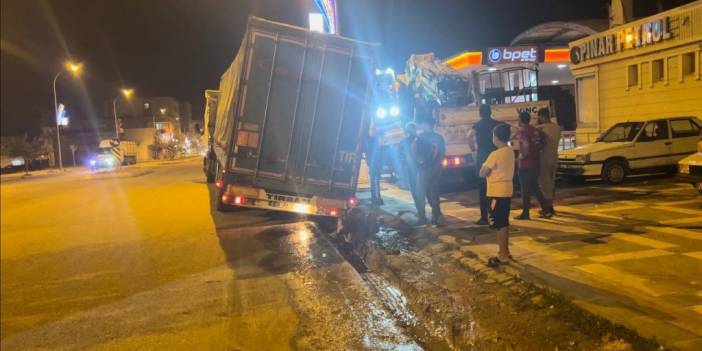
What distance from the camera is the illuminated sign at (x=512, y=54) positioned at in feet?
82.7

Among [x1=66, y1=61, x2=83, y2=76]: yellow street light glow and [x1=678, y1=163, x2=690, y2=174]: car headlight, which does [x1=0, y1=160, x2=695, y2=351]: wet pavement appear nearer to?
[x1=678, y1=163, x2=690, y2=174]: car headlight

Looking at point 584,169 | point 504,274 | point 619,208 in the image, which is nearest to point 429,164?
point 504,274

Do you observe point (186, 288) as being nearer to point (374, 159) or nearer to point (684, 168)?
point (374, 159)

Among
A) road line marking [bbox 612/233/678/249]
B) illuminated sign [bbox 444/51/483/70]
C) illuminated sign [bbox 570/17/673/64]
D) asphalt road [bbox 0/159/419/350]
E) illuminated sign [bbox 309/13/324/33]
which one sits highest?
illuminated sign [bbox 309/13/324/33]

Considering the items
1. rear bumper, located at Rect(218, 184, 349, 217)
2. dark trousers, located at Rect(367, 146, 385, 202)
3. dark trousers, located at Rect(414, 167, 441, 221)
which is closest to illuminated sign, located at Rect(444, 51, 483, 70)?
dark trousers, located at Rect(367, 146, 385, 202)

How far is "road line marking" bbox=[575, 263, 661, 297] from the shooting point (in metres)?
5.31

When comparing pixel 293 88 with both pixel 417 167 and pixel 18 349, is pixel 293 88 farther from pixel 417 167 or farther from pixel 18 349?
pixel 18 349

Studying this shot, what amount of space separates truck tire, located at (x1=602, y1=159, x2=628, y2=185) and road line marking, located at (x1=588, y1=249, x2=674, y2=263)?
22.4 ft

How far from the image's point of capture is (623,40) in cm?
1836

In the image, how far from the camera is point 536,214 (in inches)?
379

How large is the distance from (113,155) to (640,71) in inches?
1490

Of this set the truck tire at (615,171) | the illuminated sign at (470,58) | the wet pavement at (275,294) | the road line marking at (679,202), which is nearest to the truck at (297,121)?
the wet pavement at (275,294)

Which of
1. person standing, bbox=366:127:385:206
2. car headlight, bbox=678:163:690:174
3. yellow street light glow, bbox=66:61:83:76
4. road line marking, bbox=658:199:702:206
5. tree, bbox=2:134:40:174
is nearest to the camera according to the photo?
car headlight, bbox=678:163:690:174

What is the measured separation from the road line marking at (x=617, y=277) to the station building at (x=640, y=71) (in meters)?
12.3
